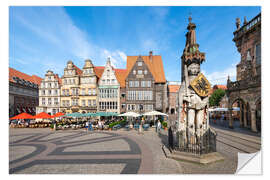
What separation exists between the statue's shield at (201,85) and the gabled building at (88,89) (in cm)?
2424

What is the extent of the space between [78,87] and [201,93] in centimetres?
2702

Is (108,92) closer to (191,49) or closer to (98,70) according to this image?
(98,70)

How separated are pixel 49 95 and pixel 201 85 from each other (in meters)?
33.2

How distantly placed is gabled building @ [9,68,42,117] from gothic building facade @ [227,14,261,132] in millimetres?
41838

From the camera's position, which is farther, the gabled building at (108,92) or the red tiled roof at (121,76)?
the red tiled roof at (121,76)

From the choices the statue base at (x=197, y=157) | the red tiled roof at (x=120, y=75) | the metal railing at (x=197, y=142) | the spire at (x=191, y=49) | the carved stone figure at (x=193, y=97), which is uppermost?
the red tiled roof at (x=120, y=75)

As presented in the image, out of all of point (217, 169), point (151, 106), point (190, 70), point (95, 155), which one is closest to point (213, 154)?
point (217, 169)

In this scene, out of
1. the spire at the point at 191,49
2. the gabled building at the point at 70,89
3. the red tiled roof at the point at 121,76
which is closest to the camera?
the spire at the point at 191,49

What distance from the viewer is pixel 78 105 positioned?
26625mm

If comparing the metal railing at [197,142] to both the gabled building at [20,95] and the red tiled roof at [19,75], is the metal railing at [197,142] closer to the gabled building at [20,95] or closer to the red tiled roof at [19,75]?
the gabled building at [20,95]

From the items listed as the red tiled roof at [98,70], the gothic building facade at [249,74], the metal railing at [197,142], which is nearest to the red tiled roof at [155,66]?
the red tiled roof at [98,70]

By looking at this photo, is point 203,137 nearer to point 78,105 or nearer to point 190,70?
point 190,70

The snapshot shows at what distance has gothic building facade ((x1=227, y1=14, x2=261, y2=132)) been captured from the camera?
1205 centimetres

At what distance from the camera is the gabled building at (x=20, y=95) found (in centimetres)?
2715
